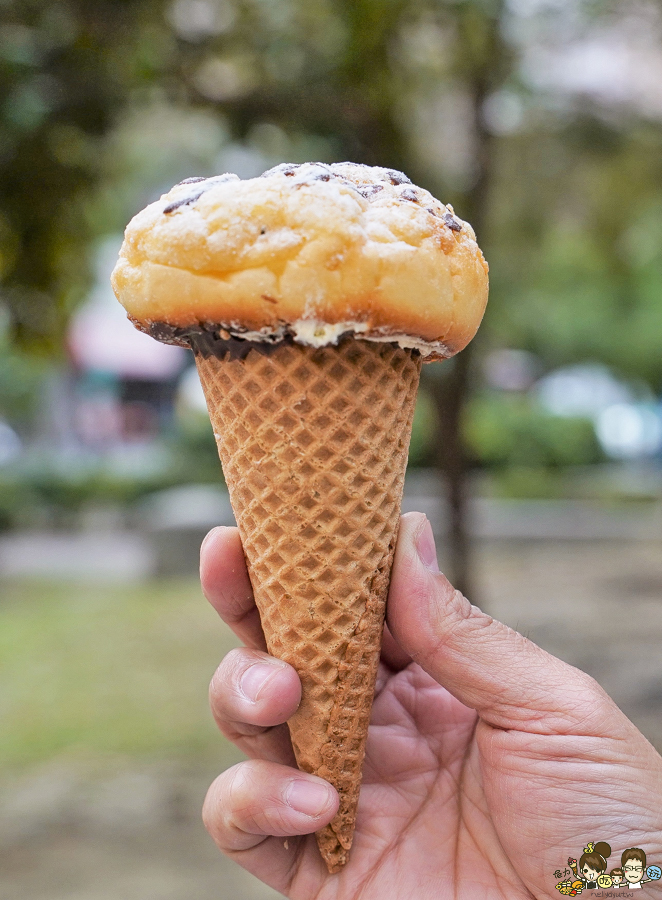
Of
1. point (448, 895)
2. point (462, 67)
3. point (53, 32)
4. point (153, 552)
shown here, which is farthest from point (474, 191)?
point (153, 552)

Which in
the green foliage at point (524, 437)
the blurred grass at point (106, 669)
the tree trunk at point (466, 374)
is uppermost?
the tree trunk at point (466, 374)

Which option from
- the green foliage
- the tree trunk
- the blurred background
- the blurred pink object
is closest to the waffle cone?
the blurred background

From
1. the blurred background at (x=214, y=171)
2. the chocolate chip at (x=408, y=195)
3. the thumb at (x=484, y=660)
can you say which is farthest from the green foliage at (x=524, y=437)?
the chocolate chip at (x=408, y=195)

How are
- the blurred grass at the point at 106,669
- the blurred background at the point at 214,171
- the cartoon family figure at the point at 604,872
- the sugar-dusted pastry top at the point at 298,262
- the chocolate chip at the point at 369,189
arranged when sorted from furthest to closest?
1. the blurred grass at the point at 106,669
2. the blurred background at the point at 214,171
3. the cartoon family figure at the point at 604,872
4. the chocolate chip at the point at 369,189
5. the sugar-dusted pastry top at the point at 298,262

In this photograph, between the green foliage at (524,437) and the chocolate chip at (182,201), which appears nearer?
the chocolate chip at (182,201)

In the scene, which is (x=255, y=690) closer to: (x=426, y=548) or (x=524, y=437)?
(x=426, y=548)

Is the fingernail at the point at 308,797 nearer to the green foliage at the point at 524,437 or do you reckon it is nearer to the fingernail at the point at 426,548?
the fingernail at the point at 426,548

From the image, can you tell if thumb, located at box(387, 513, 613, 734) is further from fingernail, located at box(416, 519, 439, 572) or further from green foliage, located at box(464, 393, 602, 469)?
green foliage, located at box(464, 393, 602, 469)
